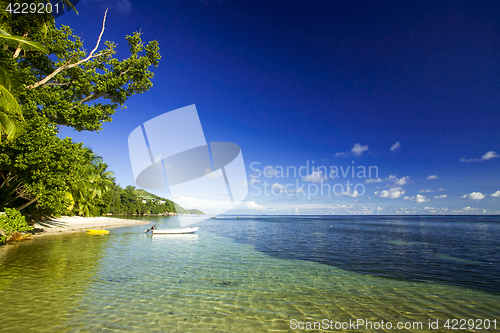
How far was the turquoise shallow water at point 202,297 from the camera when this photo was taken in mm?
6918

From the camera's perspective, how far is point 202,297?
916 centimetres

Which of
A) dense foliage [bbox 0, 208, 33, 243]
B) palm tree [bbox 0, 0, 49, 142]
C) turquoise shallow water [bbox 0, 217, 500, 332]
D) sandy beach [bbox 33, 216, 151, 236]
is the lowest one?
sandy beach [bbox 33, 216, 151, 236]

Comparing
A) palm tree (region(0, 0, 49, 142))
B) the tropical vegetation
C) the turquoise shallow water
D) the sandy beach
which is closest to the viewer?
the turquoise shallow water

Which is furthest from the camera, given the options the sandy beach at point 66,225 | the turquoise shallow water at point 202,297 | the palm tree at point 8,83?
the sandy beach at point 66,225

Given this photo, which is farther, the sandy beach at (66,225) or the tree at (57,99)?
the sandy beach at (66,225)

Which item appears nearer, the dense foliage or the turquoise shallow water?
the turquoise shallow water

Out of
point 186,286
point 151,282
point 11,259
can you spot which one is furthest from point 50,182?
point 186,286

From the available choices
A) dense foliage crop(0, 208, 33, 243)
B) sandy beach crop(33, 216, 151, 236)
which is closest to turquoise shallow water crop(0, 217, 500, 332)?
dense foliage crop(0, 208, 33, 243)

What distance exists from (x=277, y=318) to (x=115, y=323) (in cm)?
498

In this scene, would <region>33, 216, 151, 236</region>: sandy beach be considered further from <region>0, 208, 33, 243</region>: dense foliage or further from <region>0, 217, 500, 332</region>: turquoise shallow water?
<region>0, 217, 500, 332</region>: turquoise shallow water

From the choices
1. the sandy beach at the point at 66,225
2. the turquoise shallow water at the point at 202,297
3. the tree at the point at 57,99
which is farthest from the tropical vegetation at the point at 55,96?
the sandy beach at the point at 66,225

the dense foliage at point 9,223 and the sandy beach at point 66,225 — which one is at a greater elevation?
the dense foliage at point 9,223

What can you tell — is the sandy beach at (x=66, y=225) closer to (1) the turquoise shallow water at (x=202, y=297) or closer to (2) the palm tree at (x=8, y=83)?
(1) the turquoise shallow water at (x=202, y=297)

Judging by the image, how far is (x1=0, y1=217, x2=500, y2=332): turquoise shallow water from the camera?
6.92 metres
